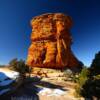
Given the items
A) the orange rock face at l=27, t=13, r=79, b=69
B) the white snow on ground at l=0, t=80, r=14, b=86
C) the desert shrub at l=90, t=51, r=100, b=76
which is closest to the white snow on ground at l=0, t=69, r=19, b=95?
the white snow on ground at l=0, t=80, r=14, b=86

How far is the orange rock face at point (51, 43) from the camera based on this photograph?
6719 centimetres

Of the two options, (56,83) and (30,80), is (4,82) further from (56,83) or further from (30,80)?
(56,83)

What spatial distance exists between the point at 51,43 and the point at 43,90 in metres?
31.6

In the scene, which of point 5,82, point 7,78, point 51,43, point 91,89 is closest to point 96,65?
point 91,89

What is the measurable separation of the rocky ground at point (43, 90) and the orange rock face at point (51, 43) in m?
19.4

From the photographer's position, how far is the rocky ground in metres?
35.9

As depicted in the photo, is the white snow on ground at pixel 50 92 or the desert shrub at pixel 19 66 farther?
the desert shrub at pixel 19 66

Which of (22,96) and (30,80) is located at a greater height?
(30,80)

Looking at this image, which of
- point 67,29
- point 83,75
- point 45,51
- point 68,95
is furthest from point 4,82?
point 67,29

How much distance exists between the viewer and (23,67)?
4666 centimetres

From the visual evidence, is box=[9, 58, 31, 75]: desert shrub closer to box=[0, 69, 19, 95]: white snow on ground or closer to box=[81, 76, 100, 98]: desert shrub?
box=[0, 69, 19, 95]: white snow on ground

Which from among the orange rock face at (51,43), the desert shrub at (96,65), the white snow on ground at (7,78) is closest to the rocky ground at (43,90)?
the white snow on ground at (7,78)

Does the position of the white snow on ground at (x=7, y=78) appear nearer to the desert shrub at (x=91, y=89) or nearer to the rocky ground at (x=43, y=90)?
the rocky ground at (x=43, y=90)

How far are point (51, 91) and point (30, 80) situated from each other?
799cm
